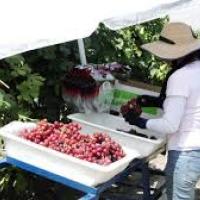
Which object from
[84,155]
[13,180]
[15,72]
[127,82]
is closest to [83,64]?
[127,82]

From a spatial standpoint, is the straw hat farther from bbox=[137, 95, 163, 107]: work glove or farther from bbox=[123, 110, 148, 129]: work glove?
bbox=[137, 95, 163, 107]: work glove

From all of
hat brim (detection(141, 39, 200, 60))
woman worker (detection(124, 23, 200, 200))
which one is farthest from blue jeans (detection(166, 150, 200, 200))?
hat brim (detection(141, 39, 200, 60))

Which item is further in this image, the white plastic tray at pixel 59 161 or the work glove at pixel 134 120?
the work glove at pixel 134 120

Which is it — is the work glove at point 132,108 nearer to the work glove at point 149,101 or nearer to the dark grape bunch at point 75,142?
the work glove at point 149,101

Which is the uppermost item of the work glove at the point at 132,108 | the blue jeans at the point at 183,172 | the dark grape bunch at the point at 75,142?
the dark grape bunch at the point at 75,142

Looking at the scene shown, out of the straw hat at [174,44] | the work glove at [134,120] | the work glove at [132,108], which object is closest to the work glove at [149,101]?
the work glove at [132,108]

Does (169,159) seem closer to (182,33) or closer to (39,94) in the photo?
(182,33)

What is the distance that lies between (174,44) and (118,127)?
0.84 metres

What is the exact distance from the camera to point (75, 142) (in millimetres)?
3717

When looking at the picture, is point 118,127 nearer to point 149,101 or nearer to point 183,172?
point 149,101

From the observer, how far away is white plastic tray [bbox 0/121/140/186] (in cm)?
351

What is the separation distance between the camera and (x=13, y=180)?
4.54 metres

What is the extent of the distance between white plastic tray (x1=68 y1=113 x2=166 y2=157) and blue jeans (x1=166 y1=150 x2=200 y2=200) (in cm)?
21

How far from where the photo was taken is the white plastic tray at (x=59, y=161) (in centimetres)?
351
